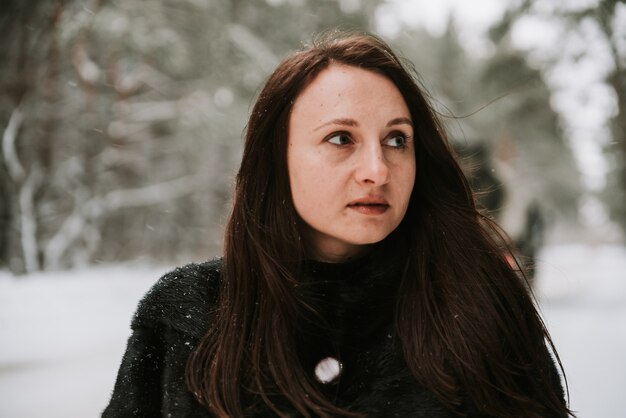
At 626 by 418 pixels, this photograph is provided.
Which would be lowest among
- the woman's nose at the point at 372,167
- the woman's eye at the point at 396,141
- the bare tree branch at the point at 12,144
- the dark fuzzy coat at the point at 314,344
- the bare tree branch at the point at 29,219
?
the dark fuzzy coat at the point at 314,344

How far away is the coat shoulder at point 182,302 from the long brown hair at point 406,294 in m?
0.04

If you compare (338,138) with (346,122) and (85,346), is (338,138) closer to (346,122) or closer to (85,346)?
(346,122)

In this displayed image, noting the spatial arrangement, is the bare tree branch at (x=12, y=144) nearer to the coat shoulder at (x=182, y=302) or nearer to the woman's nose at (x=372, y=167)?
the coat shoulder at (x=182, y=302)

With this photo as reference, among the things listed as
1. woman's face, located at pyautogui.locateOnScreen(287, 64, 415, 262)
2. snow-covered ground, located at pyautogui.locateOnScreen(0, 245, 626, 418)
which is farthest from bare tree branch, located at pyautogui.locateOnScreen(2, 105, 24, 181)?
woman's face, located at pyautogui.locateOnScreen(287, 64, 415, 262)

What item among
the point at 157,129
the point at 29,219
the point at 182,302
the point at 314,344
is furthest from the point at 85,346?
the point at 157,129

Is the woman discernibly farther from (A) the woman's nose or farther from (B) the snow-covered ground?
(B) the snow-covered ground

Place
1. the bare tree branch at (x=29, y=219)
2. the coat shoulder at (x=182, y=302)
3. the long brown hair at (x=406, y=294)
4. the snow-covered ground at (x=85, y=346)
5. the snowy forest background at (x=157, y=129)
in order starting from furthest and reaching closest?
1. the bare tree branch at (x=29, y=219)
2. the snowy forest background at (x=157, y=129)
3. the snow-covered ground at (x=85, y=346)
4. the coat shoulder at (x=182, y=302)
5. the long brown hair at (x=406, y=294)

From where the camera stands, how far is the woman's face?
1433 millimetres

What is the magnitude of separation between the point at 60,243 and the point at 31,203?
134 centimetres

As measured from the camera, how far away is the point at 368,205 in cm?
145

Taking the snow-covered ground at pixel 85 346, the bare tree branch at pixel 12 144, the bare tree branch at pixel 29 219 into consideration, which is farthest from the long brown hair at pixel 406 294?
the bare tree branch at pixel 29 219

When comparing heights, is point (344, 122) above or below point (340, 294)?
above

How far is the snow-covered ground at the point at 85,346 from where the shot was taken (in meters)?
4.04

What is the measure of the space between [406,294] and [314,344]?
0.32m
